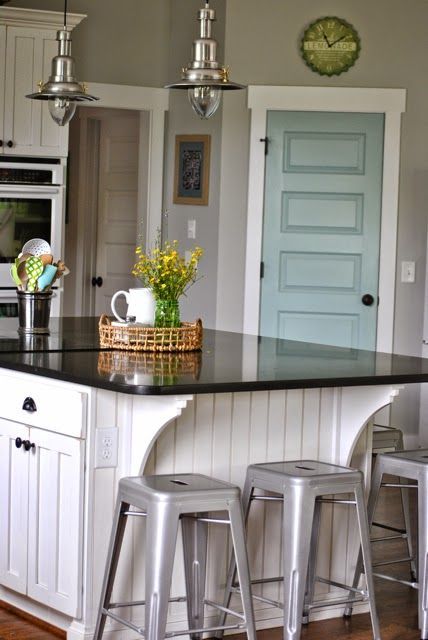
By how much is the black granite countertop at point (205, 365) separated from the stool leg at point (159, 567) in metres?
0.33

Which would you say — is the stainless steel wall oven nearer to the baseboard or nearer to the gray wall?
the gray wall

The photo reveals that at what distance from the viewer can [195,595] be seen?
3350 millimetres

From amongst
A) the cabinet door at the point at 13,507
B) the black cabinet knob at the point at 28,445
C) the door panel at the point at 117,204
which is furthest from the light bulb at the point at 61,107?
the door panel at the point at 117,204

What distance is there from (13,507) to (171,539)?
87 centimetres

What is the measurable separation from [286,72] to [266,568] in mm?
3528

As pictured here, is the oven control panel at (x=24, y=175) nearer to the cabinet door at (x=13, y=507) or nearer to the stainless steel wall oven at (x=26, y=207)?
the stainless steel wall oven at (x=26, y=207)

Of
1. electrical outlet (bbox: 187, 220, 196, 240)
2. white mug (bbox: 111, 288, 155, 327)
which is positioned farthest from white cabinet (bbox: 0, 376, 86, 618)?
electrical outlet (bbox: 187, 220, 196, 240)

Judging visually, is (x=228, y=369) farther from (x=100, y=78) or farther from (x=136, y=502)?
(x=100, y=78)

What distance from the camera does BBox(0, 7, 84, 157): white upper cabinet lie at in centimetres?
595

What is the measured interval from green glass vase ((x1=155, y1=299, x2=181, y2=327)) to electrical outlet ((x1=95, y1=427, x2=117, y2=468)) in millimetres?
715

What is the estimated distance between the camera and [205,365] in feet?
11.6

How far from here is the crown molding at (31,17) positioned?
587 centimetres

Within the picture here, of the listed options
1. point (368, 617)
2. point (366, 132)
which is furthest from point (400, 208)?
point (368, 617)

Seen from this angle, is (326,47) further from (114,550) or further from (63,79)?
(114,550)
